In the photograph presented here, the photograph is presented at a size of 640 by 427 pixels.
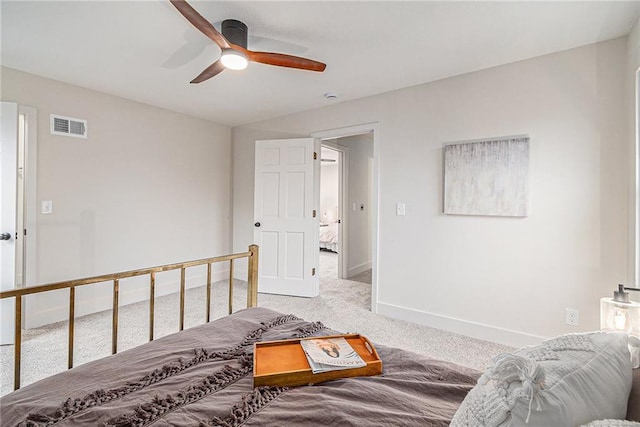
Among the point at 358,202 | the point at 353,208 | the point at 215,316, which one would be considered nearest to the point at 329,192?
the point at 358,202

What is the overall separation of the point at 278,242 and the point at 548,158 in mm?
3069

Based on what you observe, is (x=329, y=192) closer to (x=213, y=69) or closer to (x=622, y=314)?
(x=213, y=69)

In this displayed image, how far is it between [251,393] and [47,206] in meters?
3.28

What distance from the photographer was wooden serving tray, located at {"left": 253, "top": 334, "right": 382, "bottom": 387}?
107 centimetres

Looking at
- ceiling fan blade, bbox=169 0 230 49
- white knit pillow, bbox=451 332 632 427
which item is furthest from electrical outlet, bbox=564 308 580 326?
ceiling fan blade, bbox=169 0 230 49

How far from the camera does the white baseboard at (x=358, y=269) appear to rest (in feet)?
17.0

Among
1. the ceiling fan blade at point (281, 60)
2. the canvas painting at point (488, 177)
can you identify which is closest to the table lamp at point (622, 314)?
the canvas painting at point (488, 177)

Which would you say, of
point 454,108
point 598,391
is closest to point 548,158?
point 454,108

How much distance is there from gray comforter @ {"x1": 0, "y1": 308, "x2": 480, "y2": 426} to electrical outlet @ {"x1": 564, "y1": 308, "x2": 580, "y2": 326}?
74.9 inches

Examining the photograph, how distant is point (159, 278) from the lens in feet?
13.3

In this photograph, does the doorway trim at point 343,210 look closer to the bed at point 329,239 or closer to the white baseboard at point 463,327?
the white baseboard at point 463,327

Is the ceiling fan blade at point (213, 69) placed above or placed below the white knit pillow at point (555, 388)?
above

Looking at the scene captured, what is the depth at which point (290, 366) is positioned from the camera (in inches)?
45.1

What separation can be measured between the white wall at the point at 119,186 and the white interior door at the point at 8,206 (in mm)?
284
